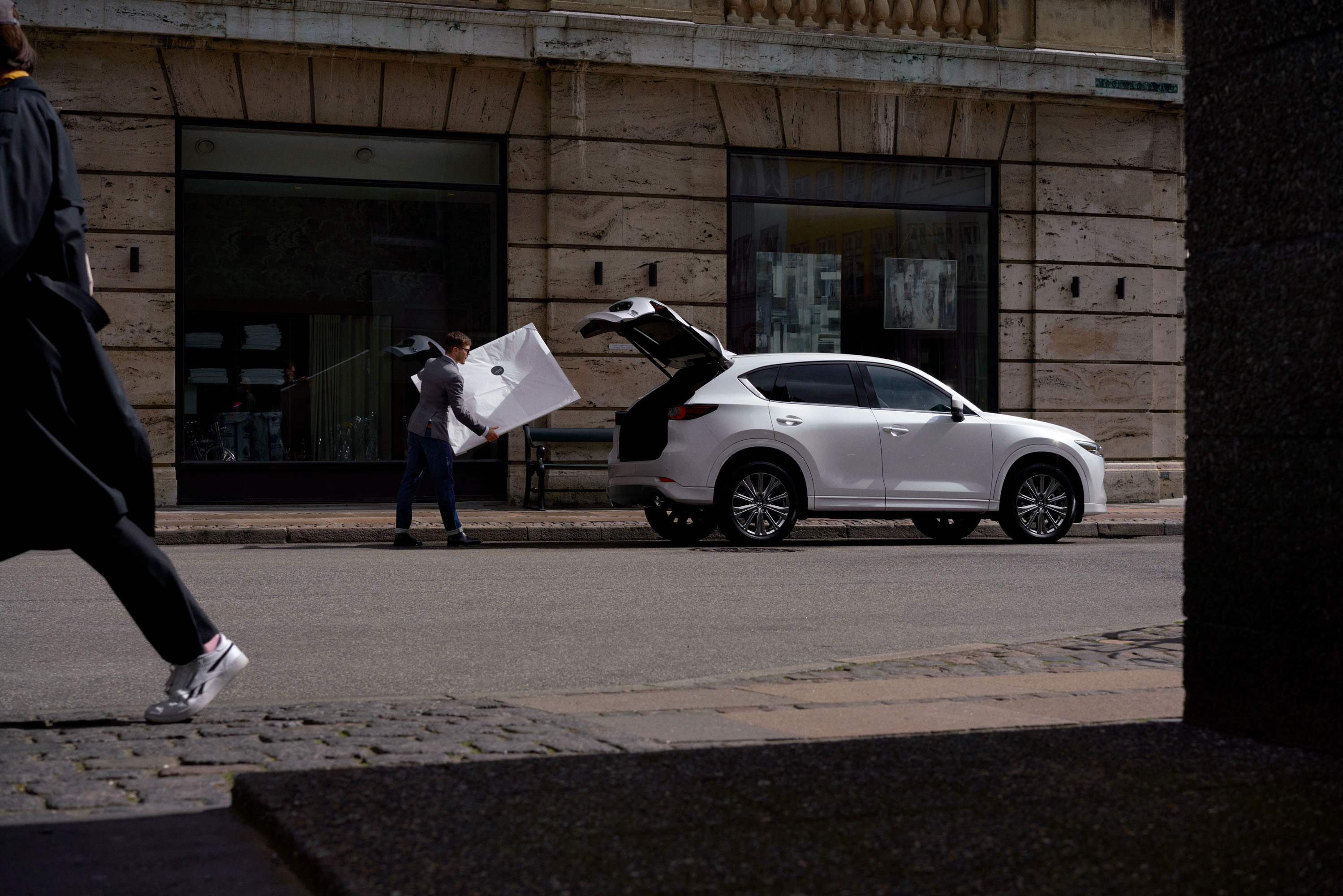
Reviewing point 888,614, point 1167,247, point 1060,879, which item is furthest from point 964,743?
point 1167,247

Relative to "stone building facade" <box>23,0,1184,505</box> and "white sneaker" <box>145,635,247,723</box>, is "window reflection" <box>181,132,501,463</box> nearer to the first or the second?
"stone building facade" <box>23,0,1184,505</box>

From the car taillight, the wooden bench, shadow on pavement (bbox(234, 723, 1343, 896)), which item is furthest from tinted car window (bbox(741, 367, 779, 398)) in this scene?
shadow on pavement (bbox(234, 723, 1343, 896))

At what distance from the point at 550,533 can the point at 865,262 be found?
6.72 m

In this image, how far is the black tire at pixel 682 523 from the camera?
1351cm

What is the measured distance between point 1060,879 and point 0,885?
81.3 inches

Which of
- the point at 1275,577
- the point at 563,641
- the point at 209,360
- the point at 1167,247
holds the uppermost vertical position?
the point at 1167,247

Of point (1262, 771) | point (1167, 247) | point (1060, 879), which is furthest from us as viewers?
point (1167, 247)

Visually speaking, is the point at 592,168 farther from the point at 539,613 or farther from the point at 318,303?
the point at 539,613

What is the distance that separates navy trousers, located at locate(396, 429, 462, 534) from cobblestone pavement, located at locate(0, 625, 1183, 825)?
26.1ft

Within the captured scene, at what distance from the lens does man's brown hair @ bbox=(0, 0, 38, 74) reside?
15.0 feet

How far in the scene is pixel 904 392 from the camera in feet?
44.3

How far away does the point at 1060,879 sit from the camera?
2742 millimetres

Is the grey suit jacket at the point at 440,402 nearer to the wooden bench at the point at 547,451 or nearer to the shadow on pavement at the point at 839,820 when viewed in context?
the wooden bench at the point at 547,451

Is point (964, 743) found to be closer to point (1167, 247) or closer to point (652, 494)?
point (652, 494)
